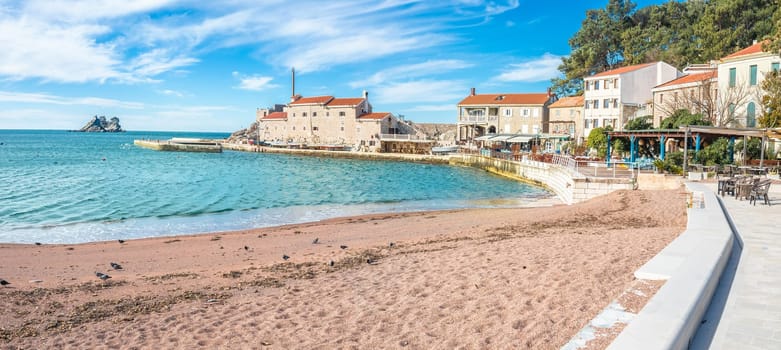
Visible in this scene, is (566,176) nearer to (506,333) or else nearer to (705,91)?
(705,91)

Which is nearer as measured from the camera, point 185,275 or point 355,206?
point 185,275

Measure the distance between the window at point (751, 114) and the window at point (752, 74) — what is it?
1407mm

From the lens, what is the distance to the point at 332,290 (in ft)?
27.4

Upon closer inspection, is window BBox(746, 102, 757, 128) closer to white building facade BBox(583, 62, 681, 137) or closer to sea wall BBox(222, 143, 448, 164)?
white building facade BBox(583, 62, 681, 137)

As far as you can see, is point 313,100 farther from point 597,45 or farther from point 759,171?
point 759,171

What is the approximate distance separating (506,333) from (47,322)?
670 cm

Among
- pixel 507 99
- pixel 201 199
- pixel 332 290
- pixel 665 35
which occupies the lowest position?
pixel 201 199

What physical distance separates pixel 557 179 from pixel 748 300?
26.0 m

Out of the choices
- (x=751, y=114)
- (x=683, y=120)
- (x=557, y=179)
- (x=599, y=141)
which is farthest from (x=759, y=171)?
(x=751, y=114)

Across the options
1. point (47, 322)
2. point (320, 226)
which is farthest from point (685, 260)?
point (320, 226)

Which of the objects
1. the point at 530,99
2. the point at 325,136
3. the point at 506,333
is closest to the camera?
the point at 506,333

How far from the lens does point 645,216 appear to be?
51.2ft

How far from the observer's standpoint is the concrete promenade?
4734mm

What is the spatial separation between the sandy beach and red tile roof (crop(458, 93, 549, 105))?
54.8 metres
